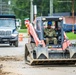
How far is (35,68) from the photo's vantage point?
59.6 feet

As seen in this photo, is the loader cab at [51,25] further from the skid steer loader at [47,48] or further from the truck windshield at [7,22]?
the truck windshield at [7,22]

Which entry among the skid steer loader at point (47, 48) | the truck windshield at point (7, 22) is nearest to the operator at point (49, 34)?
the skid steer loader at point (47, 48)

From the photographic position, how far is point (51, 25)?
21203mm

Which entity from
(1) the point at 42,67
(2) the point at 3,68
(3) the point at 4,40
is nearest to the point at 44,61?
(1) the point at 42,67

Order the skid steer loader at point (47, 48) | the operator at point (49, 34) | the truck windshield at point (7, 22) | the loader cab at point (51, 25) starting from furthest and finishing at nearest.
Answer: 1. the truck windshield at point (7, 22)
2. the operator at point (49, 34)
3. the loader cab at point (51, 25)
4. the skid steer loader at point (47, 48)

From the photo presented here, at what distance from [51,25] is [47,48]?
2.23 m

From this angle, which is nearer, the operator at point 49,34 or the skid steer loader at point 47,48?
the skid steer loader at point 47,48

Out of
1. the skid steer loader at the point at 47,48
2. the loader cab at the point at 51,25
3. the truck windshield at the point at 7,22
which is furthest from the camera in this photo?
the truck windshield at the point at 7,22

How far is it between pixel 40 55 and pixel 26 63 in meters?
1.53

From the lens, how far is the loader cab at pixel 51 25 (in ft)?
67.3

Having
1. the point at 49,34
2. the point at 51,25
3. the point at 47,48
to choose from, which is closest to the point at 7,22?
the point at 51,25

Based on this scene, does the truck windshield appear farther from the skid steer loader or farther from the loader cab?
the loader cab

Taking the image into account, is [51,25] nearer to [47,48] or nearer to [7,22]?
[47,48]

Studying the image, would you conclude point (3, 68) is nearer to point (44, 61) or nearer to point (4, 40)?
point (44, 61)
